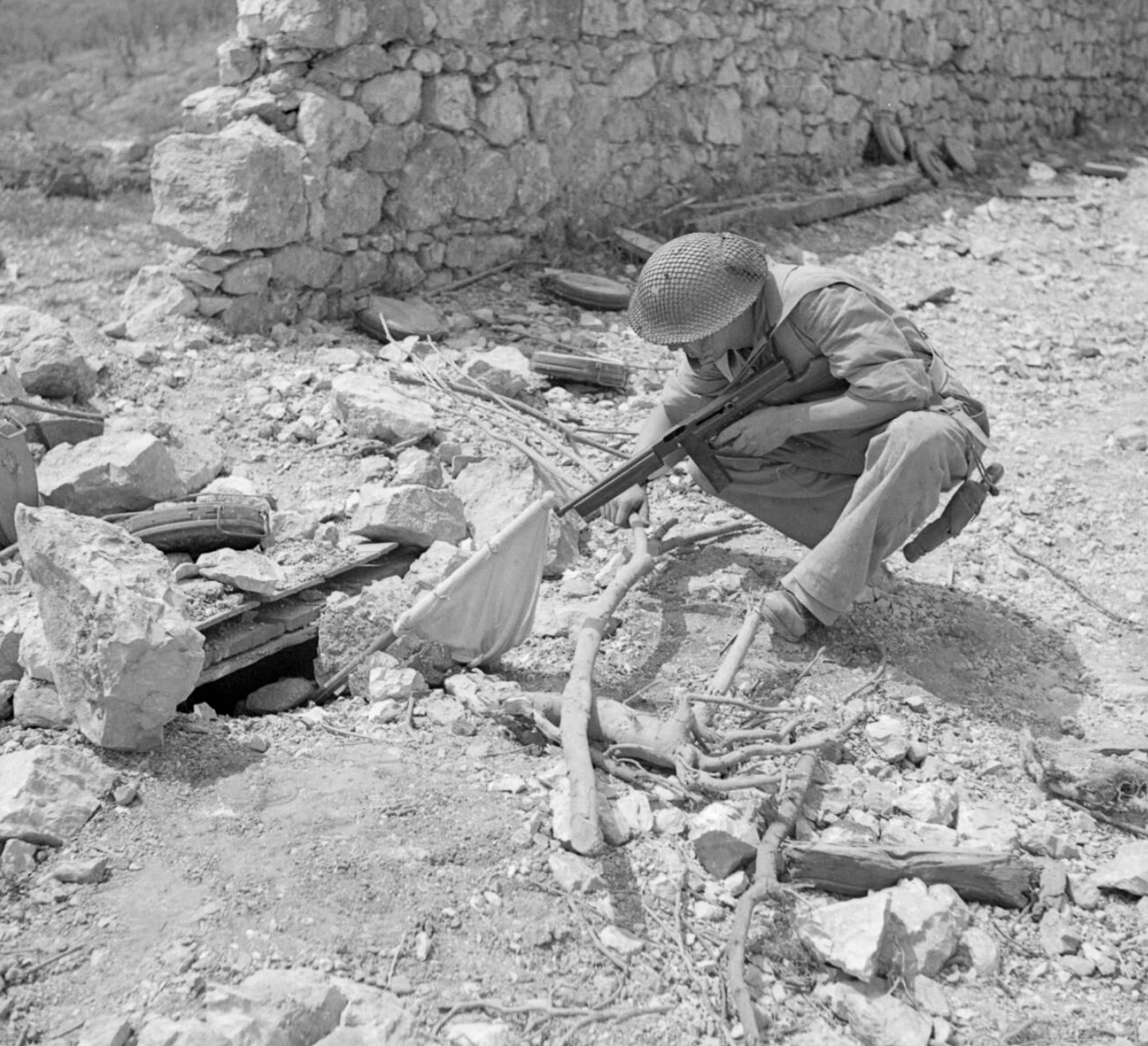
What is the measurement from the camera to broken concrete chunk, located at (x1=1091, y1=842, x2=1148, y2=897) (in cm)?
269

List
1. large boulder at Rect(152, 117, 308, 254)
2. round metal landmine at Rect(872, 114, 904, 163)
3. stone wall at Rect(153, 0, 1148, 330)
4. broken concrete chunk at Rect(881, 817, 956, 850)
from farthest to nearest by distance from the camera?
round metal landmine at Rect(872, 114, 904, 163), stone wall at Rect(153, 0, 1148, 330), large boulder at Rect(152, 117, 308, 254), broken concrete chunk at Rect(881, 817, 956, 850)

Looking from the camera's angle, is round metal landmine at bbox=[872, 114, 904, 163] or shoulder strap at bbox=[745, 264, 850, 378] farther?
round metal landmine at bbox=[872, 114, 904, 163]

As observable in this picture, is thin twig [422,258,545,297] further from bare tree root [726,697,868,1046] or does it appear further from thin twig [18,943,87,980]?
thin twig [18,943,87,980]

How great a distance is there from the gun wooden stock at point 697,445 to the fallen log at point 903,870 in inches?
52.5

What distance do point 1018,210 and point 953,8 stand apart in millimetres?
1644

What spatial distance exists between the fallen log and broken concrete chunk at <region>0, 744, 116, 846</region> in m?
1.46

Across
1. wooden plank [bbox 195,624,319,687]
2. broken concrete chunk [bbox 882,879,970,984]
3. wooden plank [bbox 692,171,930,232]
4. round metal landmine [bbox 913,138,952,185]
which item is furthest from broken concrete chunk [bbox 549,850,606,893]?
round metal landmine [bbox 913,138,952,185]

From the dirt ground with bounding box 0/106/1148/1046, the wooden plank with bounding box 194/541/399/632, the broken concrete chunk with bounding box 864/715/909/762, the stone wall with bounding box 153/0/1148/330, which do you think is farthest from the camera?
the stone wall with bounding box 153/0/1148/330

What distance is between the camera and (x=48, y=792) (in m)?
2.53

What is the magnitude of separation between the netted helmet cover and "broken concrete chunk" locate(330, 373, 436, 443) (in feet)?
4.92

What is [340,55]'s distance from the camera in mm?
5453

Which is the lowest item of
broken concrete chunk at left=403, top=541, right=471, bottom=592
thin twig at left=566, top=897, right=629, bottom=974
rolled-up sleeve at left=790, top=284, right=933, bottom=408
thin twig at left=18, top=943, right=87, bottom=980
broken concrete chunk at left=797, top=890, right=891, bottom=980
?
broken concrete chunk at left=797, top=890, right=891, bottom=980

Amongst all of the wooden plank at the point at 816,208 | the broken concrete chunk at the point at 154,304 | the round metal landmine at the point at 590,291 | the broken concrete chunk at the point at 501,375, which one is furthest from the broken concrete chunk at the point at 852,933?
the wooden plank at the point at 816,208

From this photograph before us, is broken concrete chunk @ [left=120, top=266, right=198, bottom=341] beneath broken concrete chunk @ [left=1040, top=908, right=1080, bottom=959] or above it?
above
